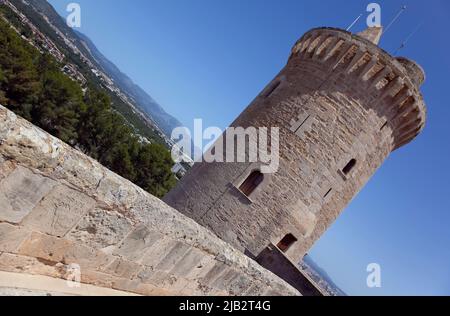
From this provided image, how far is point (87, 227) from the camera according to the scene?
2904mm

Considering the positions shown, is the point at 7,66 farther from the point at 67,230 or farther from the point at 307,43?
the point at 67,230

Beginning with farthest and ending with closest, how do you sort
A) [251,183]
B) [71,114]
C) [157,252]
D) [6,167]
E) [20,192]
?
[71,114] → [251,183] → [157,252] → [20,192] → [6,167]

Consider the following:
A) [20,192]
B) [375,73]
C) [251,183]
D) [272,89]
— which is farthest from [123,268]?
[375,73]

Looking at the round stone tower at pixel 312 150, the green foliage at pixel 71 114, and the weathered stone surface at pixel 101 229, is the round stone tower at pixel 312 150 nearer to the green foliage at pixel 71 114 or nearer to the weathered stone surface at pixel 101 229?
the weathered stone surface at pixel 101 229

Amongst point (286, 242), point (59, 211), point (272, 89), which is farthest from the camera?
point (272, 89)

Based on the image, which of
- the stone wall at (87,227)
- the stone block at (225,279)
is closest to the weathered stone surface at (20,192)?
the stone wall at (87,227)

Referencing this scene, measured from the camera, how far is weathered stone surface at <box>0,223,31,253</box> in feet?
8.02

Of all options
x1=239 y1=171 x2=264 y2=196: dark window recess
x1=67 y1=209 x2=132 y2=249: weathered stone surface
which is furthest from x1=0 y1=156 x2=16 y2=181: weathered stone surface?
x1=239 y1=171 x2=264 y2=196: dark window recess

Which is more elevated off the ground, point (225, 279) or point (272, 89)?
point (272, 89)

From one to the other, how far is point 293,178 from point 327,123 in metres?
1.67

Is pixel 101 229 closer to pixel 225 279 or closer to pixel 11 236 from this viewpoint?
pixel 11 236

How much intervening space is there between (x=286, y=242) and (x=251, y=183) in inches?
72.0
